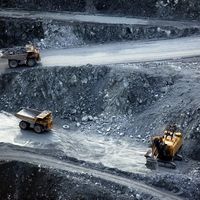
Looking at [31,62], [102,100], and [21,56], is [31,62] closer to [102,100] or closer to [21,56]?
[21,56]

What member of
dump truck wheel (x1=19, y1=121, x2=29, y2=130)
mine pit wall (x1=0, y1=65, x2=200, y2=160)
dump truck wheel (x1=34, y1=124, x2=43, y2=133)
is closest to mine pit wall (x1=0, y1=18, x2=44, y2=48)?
mine pit wall (x1=0, y1=65, x2=200, y2=160)

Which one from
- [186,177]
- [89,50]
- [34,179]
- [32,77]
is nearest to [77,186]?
[34,179]

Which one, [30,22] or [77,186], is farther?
[30,22]

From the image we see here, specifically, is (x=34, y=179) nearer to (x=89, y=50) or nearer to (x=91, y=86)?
(x=91, y=86)

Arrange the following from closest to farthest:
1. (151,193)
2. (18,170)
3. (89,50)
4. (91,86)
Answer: (151,193) < (18,170) < (91,86) < (89,50)

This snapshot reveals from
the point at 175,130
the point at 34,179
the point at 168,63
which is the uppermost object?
the point at 168,63

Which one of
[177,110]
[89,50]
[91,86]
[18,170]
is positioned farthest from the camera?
[89,50]

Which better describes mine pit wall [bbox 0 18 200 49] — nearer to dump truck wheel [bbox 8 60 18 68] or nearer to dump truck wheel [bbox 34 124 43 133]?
dump truck wheel [bbox 8 60 18 68]
